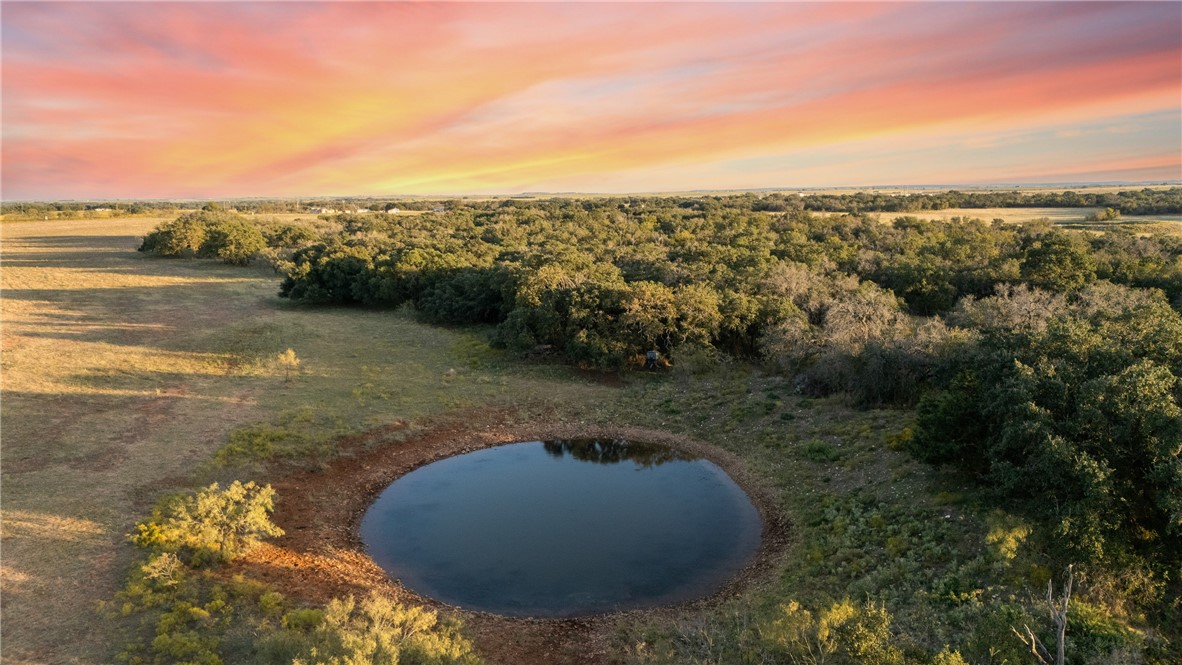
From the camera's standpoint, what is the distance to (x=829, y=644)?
10.6m

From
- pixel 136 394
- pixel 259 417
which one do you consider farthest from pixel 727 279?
pixel 136 394

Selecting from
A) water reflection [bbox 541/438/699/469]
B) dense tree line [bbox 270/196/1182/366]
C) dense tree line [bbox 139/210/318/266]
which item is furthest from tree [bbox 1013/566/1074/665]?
dense tree line [bbox 139/210/318/266]

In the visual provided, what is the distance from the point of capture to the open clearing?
1568 cm

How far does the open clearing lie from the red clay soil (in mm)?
134

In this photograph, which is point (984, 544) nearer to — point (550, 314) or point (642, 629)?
point (642, 629)

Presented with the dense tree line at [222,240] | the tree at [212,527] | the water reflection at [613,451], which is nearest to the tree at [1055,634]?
the water reflection at [613,451]

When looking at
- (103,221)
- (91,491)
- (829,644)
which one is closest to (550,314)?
(91,491)

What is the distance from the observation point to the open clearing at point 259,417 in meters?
15.7

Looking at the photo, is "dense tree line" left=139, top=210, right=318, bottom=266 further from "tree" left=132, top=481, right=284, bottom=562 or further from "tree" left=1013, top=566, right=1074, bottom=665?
"tree" left=1013, top=566, right=1074, bottom=665

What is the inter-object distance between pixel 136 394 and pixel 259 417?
771 cm

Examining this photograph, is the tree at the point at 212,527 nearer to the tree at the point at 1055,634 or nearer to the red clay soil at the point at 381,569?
the red clay soil at the point at 381,569

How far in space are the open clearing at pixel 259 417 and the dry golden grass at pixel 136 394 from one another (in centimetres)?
9

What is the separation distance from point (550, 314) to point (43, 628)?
2539cm

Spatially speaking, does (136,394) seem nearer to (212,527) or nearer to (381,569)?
(212,527)
